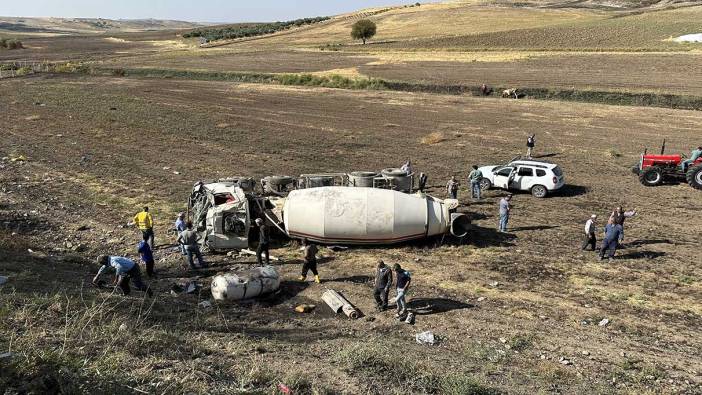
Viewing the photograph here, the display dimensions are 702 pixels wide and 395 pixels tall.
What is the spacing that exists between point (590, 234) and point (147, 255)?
1277 centimetres

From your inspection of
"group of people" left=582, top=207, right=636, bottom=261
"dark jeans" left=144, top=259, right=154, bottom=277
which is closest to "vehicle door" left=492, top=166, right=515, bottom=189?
"group of people" left=582, top=207, right=636, bottom=261

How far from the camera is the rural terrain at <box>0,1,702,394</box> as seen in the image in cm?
853

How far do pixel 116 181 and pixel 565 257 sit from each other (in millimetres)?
18707

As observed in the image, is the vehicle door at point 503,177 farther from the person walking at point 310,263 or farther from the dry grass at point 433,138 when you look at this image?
the person walking at point 310,263

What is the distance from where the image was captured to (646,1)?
121m

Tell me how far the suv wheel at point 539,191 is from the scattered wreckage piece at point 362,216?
287 inches

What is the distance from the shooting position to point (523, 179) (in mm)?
21891

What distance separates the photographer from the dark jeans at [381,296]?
1208 cm

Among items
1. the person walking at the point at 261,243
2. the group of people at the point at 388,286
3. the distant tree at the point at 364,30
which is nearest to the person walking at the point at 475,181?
the person walking at the point at 261,243

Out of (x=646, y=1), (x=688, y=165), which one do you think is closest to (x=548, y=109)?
(x=688, y=165)

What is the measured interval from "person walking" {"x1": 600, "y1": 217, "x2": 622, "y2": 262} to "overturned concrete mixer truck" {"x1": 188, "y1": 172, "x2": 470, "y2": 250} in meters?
3.90

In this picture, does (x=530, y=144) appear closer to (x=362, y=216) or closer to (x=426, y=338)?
(x=362, y=216)

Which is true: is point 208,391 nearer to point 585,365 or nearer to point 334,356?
point 334,356

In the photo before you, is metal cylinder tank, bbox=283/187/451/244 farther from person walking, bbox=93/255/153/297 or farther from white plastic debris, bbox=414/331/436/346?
person walking, bbox=93/255/153/297
